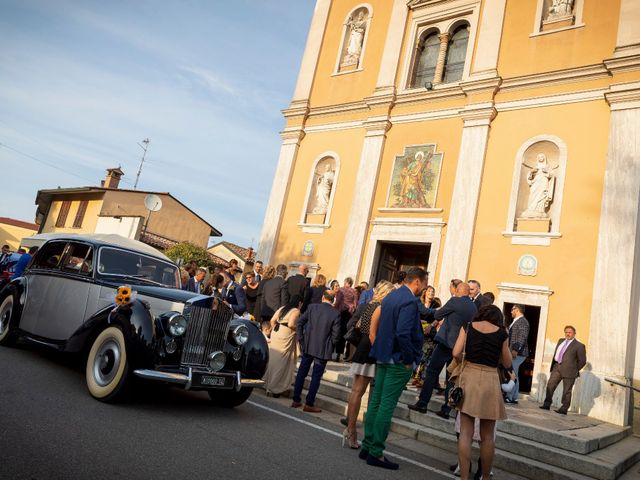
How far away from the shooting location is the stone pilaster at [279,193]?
16.6 m

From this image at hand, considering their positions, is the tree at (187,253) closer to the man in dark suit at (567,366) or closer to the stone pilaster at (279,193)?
the stone pilaster at (279,193)

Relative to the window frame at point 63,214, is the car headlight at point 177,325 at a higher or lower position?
lower

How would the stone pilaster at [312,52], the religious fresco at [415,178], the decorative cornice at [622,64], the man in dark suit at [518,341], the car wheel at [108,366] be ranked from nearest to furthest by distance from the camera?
the car wheel at [108,366]
the man in dark suit at [518,341]
the decorative cornice at [622,64]
the religious fresco at [415,178]
the stone pilaster at [312,52]

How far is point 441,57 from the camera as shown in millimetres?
15172

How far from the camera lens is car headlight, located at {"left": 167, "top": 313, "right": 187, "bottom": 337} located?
499cm

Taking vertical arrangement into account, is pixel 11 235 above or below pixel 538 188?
below

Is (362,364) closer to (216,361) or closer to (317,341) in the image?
(317,341)

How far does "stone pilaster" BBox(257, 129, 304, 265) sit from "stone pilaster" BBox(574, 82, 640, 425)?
991 centimetres

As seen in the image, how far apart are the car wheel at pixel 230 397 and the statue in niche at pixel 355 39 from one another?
1424 cm

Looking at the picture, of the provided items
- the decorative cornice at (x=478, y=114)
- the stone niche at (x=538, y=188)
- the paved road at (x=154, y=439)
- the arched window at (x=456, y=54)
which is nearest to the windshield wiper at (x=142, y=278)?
the paved road at (x=154, y=439)

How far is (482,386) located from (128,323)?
3594 millimetres

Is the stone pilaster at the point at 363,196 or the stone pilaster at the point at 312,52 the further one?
the stone pilaster at the point at 312,52

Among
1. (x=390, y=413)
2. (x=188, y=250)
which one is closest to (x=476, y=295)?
(x=390, y=413)

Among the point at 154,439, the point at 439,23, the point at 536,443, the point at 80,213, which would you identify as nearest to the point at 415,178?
the point at 439,23
